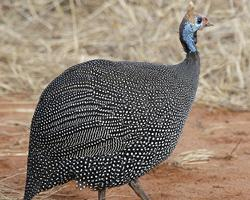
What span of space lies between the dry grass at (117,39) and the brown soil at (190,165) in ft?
1.27

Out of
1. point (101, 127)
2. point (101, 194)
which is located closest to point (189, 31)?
point (101, 127)

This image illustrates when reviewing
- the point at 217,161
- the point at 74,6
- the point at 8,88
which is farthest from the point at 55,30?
the point at 217,161

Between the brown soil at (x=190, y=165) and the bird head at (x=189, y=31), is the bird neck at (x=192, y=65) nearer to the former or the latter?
the bird head at (x=189, y=31)

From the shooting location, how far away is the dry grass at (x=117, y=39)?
24.0 feet

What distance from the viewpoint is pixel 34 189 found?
4.41m

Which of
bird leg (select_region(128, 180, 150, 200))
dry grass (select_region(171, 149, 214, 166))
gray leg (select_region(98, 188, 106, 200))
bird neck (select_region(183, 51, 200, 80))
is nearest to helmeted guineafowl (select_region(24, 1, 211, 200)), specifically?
gray leg (select_region(98, 188, 106, 200))

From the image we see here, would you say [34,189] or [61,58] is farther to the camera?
[61,58]

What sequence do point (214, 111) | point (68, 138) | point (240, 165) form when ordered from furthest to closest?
1. point (214, 111)
2. point (240, 165)
3. point (68, 138)

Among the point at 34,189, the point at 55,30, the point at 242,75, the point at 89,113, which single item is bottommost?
the point at 34,189

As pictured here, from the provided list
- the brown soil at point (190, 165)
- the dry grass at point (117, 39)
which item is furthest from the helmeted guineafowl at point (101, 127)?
the dry grass at point (117, 39)

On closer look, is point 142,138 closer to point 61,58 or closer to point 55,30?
point 61,58

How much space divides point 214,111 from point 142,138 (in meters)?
2.47

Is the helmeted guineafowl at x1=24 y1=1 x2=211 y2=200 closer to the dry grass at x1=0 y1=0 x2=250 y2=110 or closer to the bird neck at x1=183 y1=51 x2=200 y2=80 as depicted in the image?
the bird neck at x1=183 y1=51 x2=200 y2=80

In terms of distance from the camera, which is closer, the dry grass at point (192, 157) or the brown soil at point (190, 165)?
the brown soil at point (190, 165)
